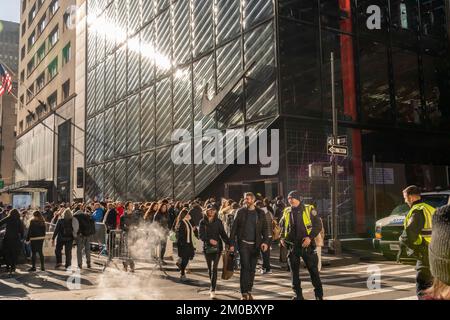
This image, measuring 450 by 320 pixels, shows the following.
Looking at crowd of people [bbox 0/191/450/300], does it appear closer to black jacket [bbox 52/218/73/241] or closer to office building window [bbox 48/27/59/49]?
black jacket [bbox 52/218/73/241]

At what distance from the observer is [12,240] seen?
12859mm

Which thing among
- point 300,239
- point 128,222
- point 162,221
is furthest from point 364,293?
point 128,222

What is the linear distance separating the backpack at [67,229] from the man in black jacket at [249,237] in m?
6.88

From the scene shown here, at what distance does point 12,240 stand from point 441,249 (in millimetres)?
12716

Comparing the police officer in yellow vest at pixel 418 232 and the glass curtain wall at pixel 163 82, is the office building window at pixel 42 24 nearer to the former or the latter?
the glass curtain wall at pixel 163 82

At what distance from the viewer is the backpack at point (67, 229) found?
13477 millimetres

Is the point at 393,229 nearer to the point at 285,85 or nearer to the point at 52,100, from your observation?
the point at 285,85

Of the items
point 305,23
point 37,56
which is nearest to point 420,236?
point 305,23

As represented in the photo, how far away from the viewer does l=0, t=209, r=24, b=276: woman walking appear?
1265cm

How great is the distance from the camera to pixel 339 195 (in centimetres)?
1977

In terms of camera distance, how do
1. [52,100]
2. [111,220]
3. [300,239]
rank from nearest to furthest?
1. [300,239]
2. [111,220]
3. [52,100]

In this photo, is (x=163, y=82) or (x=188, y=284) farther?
(x=163, y=82)

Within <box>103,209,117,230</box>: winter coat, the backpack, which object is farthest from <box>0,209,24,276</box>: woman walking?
<box>103,209,117,230</box>: winter coat

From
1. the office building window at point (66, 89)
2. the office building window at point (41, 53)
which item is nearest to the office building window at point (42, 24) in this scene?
the office building window at point (41, 53)
